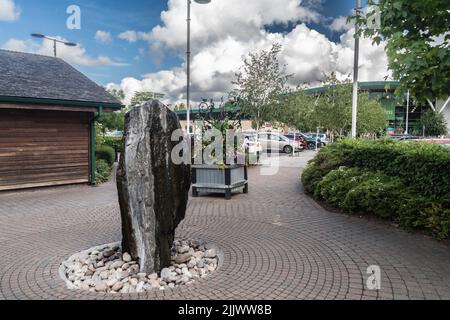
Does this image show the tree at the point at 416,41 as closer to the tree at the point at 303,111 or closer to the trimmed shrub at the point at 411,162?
the trimmed shrub at the point at 411,162

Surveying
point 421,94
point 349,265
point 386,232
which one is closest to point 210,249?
point 349,265

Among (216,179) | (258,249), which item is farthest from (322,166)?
(258,249)

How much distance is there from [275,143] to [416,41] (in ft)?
69.5

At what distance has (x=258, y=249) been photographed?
536cm

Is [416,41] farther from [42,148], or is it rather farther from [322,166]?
[42,148]

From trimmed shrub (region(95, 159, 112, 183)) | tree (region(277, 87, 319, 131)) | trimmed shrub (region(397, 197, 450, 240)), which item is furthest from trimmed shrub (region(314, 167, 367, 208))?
tree (region(277, 87, 319, 131))

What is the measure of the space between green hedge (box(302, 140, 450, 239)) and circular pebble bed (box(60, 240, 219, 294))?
11.3 ft

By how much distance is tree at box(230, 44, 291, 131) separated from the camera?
20547mm

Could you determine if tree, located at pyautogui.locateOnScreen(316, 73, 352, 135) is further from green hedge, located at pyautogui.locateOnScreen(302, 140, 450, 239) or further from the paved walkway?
the paved walkway

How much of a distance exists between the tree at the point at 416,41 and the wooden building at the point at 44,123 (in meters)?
8.31

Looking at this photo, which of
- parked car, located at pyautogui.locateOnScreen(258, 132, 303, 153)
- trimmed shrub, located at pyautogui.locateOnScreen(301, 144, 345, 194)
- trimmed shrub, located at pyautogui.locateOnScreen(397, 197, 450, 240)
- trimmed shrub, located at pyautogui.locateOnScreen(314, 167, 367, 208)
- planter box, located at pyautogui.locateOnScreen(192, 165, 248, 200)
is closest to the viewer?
trimmed shrub, located at pyautogui.locateOnScreen(397, 197, 450, 240)
